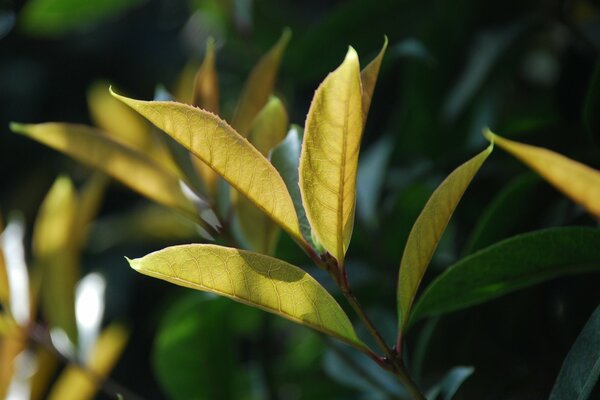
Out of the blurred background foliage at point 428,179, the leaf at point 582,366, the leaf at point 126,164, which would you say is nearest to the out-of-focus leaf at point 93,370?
the blurred background foliage at point 428,179

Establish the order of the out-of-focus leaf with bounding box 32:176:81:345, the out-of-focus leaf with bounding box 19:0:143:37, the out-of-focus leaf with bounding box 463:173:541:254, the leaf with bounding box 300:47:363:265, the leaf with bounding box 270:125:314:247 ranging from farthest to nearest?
the out-of-focus leaf with bounding box 19:0:143:37 < the out-of-focus leaf with bounding box 32:176:81:345 < the out-of-focus leaf with bounding box 463:173:541:254 < the leaf with bounding box 270:125:314:247 < the leaf with bounding box 300:47:363:265

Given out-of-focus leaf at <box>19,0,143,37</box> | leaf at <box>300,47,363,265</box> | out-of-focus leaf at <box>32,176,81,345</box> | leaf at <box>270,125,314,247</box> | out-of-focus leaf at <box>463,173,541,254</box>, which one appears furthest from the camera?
out-of-focus leaf at <box>19,0,143,37</box>

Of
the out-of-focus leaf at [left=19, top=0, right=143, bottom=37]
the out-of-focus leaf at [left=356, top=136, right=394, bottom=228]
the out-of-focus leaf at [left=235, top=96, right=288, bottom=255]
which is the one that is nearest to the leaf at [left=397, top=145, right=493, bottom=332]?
the out-of-focus leaf at [left=235, top=96, right=288, bottom=255]

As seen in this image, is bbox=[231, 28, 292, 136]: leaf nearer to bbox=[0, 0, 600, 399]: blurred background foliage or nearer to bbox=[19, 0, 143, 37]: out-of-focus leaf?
bbox=[0, 0, 600, 399]: blurred background foliage

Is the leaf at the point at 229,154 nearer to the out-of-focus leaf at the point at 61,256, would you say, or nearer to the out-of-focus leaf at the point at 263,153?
the out-of-focus leaf at the point at 263,153

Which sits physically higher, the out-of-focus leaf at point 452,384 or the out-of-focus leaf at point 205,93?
the out-of-focus leaf at point 205,93

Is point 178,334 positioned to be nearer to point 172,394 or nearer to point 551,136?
point 172,394
